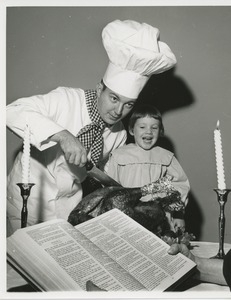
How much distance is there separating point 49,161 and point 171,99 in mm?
409

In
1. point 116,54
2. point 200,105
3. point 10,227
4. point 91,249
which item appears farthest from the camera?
point 200,105

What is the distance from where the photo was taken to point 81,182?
3.16ft

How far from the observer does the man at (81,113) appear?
0.86 m

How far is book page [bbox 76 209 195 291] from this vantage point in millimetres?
622

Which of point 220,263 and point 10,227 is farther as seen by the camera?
point 10,227

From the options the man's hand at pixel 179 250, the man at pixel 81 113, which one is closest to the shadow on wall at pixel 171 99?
the man at pixel 81 113

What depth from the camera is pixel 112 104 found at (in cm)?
95

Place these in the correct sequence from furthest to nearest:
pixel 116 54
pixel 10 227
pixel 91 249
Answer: pixel 116 54
pixel 10 227
pixel 91 249

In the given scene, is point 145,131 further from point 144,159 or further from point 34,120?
point 34,120

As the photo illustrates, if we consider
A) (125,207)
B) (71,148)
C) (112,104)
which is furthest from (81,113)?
(125,207)

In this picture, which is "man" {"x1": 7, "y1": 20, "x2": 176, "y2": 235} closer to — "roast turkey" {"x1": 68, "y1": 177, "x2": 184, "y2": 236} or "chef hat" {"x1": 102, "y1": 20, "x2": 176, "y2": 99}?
"chef hat" {"x1": 102, "y1": 20, "x2": 176, "y2": 99}
